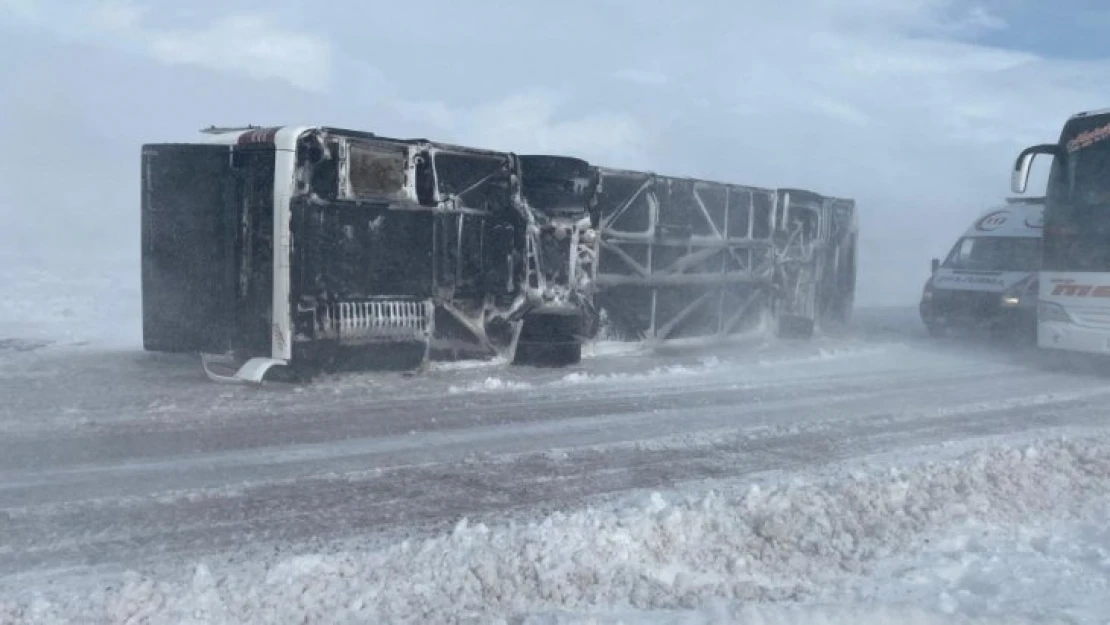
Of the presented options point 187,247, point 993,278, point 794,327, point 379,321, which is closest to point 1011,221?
point 993,278

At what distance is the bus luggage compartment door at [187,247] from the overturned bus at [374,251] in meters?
0.02

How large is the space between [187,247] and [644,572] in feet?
24.4

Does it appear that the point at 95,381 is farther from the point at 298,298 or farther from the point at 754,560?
the point at 754,560

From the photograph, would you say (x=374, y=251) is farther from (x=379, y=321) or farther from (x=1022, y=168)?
(x=1022, y=168)

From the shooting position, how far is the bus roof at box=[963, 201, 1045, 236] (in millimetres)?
17797

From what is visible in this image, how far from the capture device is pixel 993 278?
17.2m

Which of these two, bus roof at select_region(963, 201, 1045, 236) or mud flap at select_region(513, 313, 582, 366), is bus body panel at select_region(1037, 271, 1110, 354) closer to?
bus roof at select_region(963, 201, 1045, 236)

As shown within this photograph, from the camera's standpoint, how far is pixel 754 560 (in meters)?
5.23

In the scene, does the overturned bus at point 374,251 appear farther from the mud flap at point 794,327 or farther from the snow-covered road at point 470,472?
the mud flap at point 794,327

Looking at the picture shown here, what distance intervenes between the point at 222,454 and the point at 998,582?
5134 mm

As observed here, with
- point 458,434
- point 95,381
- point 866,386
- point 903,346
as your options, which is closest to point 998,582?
point 458,434

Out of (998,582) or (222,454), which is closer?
(998,582)

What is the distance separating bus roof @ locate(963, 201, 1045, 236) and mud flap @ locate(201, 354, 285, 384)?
1336 centimetres

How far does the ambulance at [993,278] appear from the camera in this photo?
1667 centimetres
